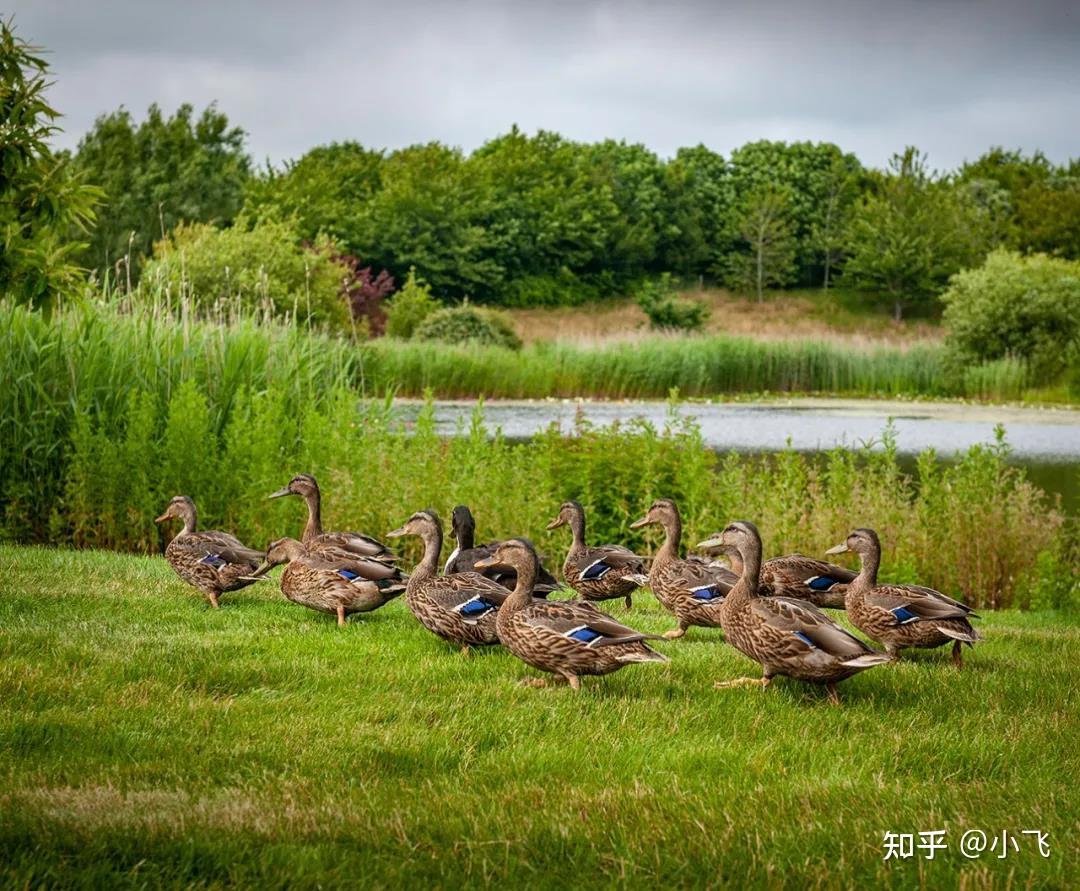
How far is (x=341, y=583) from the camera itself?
318 inches

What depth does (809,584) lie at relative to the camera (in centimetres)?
859

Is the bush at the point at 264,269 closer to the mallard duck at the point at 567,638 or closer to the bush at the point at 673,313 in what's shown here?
the mallard duck at the point at 567,638

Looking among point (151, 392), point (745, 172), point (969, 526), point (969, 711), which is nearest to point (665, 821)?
point (969, 711)

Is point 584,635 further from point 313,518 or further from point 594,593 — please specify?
point 313,518

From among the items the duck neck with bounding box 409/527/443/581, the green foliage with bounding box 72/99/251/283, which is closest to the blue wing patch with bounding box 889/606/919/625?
the duck neck with bounding box 409/527/443/581

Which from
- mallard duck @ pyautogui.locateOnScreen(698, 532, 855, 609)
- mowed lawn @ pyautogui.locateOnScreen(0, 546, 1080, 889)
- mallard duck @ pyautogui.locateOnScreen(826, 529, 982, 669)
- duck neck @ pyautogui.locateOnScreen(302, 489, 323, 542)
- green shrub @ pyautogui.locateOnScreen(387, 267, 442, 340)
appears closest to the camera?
mowed lawn @ pyautogui.locateOnScreen(0, 546, 1080, 889)

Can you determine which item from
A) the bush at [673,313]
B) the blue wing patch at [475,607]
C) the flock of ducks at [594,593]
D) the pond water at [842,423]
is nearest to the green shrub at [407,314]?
the pond water at [842,423]

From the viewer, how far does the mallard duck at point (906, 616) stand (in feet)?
23.0

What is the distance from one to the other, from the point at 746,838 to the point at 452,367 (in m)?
27.7

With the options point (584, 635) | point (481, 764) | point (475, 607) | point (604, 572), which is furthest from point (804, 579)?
point (481, 764)

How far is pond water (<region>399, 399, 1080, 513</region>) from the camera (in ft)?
70.9

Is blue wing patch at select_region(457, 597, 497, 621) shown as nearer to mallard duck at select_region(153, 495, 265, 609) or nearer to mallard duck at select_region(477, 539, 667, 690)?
mallard duck at select_region(477, 539, 667, 690)

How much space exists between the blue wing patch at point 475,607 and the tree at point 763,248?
218 feet

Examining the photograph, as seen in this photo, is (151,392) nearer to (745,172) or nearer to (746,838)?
(746,838)
